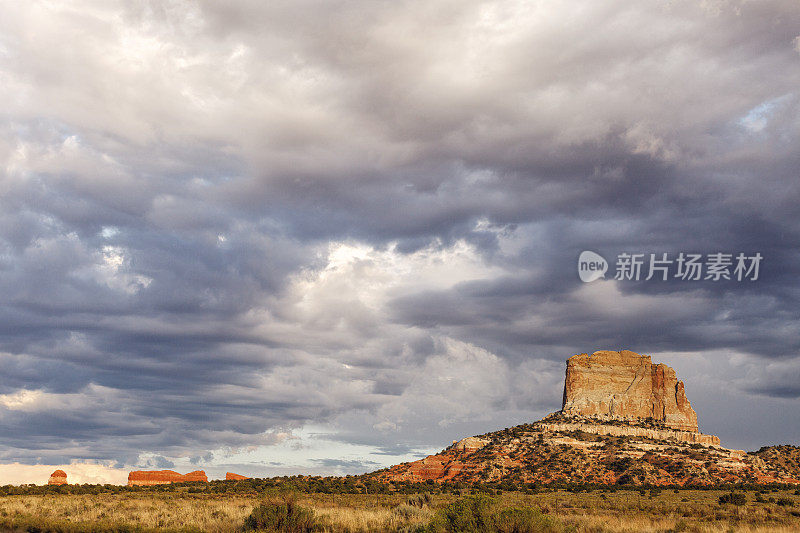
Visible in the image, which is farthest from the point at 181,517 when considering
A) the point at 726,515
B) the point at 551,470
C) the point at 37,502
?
the point at 551,470

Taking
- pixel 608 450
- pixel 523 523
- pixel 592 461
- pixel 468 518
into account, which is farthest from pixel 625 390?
pixel 523 523

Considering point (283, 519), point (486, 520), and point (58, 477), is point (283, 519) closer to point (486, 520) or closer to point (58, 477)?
point (486, 520)

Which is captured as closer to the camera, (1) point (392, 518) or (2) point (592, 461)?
(1) point (392, 518)

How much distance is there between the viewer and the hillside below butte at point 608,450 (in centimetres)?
11481

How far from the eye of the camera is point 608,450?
414 feet

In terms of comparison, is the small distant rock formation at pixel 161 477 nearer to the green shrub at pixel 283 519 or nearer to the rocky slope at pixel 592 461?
the rocky slope at pixel 592 461

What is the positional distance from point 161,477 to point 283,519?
132085 mm

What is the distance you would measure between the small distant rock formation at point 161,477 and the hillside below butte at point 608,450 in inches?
1845

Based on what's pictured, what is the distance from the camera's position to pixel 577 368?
188 metres

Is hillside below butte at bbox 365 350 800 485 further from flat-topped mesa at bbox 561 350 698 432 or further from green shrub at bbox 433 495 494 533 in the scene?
green shrub at bbox 433 495 494 533

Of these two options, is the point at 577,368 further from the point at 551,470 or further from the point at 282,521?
the point at 282,521

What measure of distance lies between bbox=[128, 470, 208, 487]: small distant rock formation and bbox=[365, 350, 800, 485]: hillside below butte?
46.9m

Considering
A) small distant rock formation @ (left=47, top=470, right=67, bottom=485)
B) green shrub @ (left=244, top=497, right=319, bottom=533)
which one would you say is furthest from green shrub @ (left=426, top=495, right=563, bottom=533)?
small distant rock formation @ (left=47, top=470, right=67, bottom=485)

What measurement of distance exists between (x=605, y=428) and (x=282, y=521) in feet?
423
